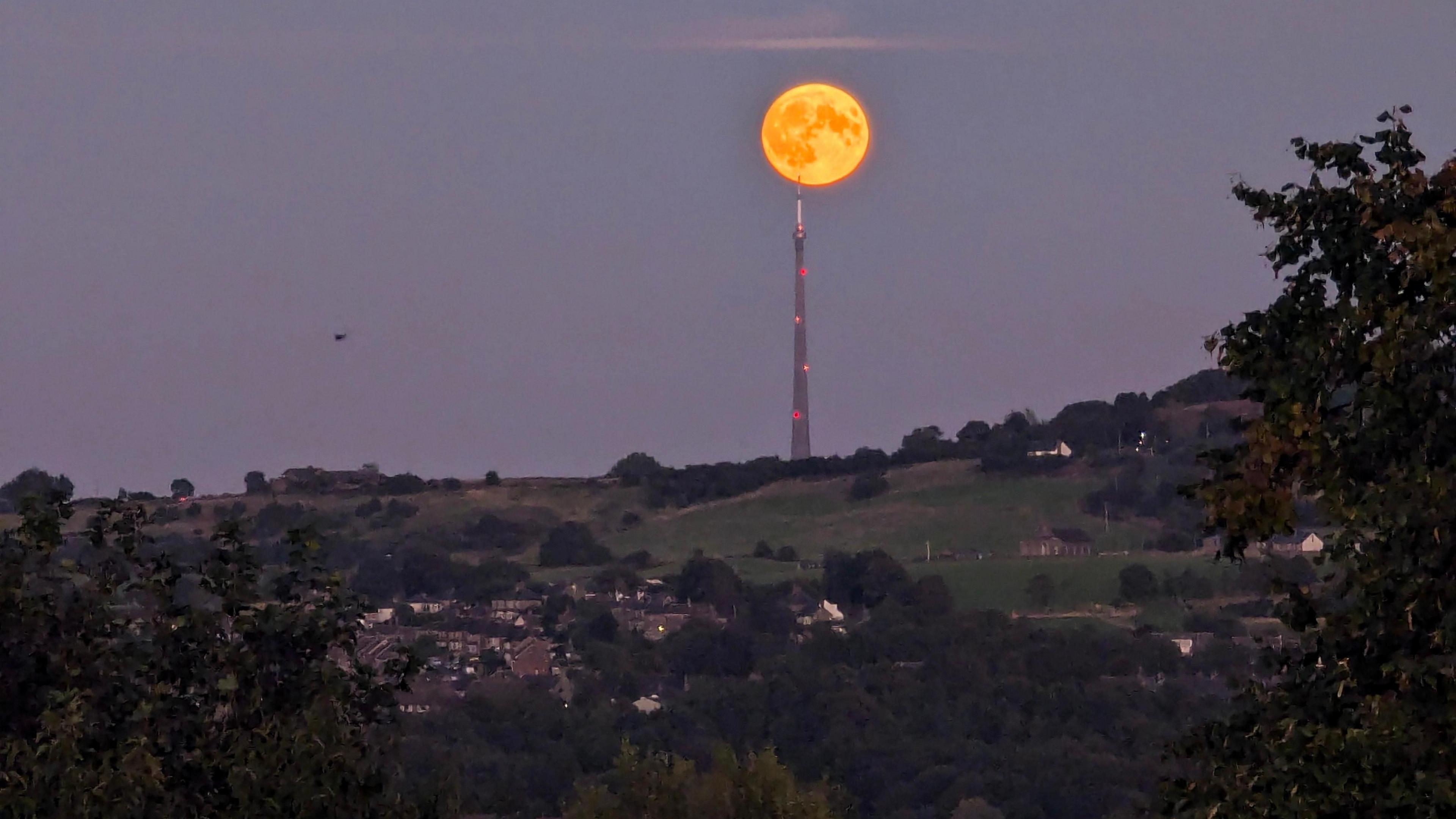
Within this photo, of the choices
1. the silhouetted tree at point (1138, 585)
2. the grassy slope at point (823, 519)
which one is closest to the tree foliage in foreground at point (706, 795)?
the silhouetted tree at point (1138, 585)

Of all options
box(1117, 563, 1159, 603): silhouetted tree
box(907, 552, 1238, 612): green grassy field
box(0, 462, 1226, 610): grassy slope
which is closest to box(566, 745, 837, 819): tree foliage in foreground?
box(907, 552, 1238, 612): green grassy field

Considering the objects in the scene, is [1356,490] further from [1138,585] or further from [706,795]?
[1138,585]

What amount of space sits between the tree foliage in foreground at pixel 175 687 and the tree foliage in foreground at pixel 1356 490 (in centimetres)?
570

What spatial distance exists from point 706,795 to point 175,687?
1831cm

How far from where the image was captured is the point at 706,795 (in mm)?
32656

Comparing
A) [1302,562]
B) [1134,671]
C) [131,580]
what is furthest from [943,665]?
[131,580]

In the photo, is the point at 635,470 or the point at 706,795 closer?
the point at 706,795

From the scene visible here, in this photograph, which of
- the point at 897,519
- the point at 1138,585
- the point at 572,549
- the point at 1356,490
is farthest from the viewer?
the point at 897,519

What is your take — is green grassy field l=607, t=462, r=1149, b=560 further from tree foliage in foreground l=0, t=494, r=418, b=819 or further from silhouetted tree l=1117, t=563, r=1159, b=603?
tree foliage in foreground l=0, t=494, r=418, b=819

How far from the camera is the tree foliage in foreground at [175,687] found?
1382cm

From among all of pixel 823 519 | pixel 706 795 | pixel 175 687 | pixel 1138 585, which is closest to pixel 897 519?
pixel 823 519

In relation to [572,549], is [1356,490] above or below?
below

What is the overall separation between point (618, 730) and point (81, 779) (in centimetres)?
4512

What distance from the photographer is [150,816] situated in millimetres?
13789
